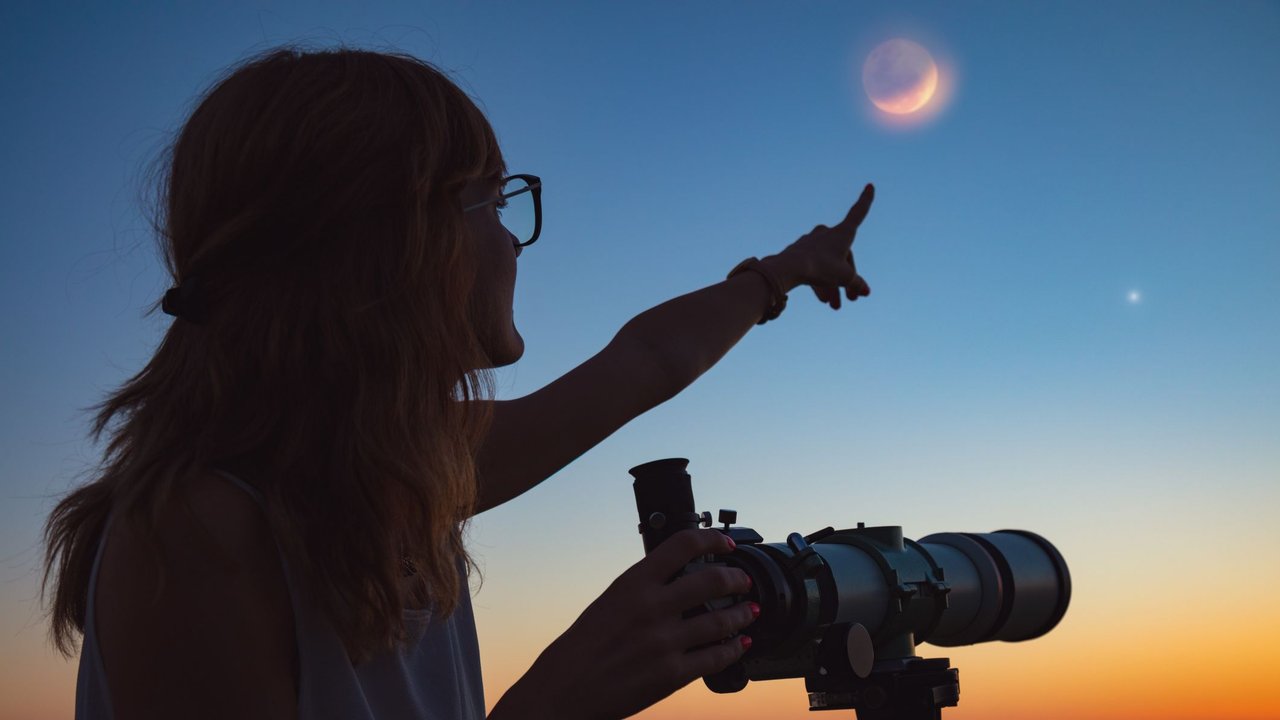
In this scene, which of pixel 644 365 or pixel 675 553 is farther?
pixel 644 365

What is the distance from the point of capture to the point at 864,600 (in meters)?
2.96

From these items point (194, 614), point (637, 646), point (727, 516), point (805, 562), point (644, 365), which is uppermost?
point (644, 365)

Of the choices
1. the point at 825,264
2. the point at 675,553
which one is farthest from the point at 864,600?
the point at 675,553

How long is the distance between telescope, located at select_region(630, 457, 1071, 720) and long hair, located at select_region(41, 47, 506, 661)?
2.10 feet

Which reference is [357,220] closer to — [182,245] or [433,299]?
[433,299]

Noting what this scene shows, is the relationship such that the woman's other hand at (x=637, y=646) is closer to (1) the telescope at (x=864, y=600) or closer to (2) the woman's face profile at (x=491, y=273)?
(1) the telescope at (x=864, y=600)

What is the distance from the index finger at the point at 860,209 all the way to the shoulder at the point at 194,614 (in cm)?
235

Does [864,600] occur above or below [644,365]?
below

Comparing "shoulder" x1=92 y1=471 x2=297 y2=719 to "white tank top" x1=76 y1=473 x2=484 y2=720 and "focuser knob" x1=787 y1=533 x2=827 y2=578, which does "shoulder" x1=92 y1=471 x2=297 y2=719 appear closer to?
"white tank top" x1=76 y1=473 x2=484 y2=720

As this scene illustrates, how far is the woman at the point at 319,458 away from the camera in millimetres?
1577

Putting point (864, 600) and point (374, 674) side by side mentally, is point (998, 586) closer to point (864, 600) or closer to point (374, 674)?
point (864, 600)

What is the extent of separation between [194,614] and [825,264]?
226 centimetres

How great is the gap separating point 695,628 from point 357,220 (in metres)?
1.07

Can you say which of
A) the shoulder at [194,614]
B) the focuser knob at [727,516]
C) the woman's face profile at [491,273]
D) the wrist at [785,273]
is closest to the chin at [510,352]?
the woman's face profile at [491,273]
